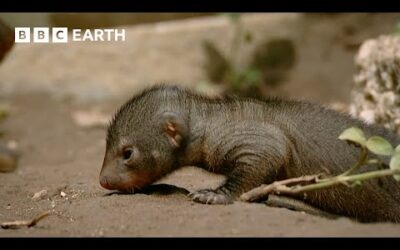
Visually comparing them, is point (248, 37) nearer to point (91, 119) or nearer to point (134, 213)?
point (91, 119)

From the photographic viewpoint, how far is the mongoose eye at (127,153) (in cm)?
543

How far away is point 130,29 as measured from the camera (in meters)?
11.3

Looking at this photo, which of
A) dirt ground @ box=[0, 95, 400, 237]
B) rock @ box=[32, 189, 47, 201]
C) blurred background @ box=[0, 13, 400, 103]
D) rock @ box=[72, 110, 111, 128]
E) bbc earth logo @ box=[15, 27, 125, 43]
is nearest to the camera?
dirt ground @ box=[0, 95, 400, 237]

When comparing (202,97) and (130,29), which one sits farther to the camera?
(130,29)

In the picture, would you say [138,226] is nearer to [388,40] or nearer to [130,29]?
[388,40]

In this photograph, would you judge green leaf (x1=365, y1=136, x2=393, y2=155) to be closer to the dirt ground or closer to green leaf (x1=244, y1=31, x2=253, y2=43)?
the dirt ground

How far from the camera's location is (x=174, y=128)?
5.39 meters

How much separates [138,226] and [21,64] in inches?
290

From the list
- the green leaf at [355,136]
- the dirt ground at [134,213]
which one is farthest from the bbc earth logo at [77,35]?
the green leaf at [355,136]

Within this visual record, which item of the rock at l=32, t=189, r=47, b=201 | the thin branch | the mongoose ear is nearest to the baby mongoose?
the mongoose ear

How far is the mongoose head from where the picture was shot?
541cm

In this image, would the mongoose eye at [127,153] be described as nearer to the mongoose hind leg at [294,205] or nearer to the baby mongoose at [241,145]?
the baby mongoose at [241,145]
